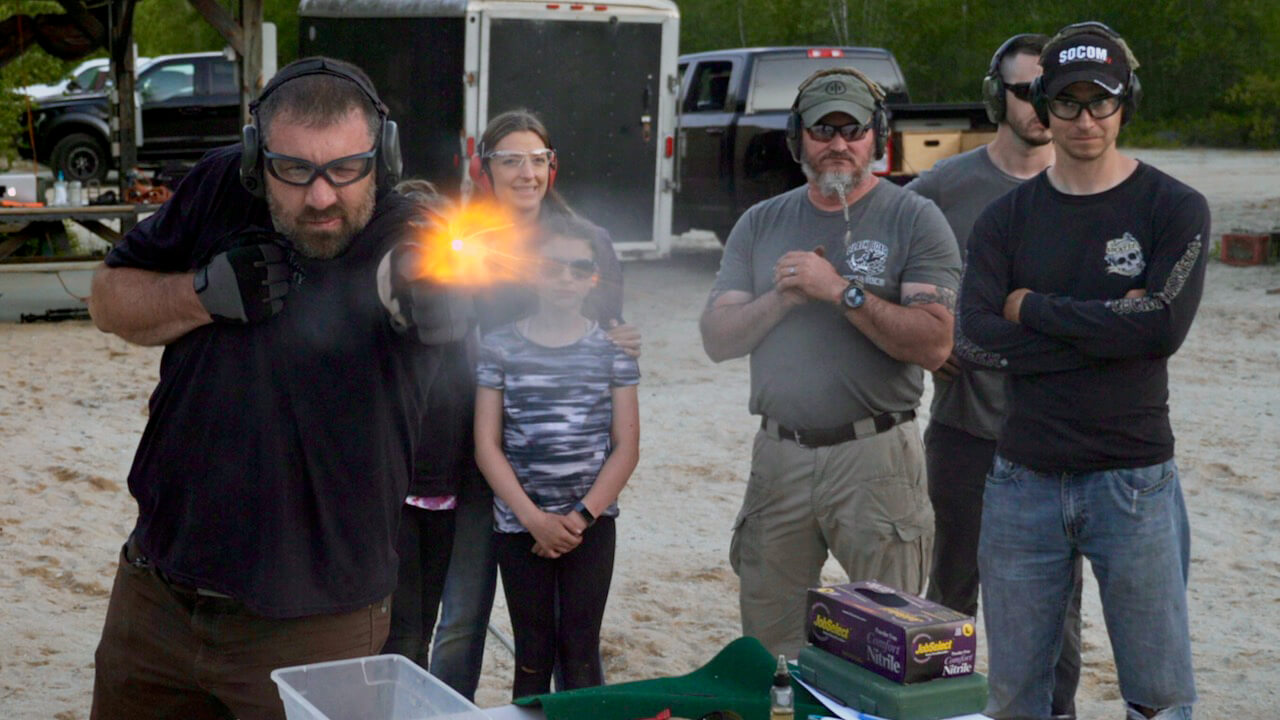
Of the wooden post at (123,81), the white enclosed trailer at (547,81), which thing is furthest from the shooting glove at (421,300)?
the wooden post at (123,81)

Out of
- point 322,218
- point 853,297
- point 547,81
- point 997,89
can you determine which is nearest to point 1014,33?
point 547,81

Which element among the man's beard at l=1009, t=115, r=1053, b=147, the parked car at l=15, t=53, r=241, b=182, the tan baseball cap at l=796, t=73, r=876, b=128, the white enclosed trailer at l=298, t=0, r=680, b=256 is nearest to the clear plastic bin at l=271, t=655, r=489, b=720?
the tan baseball cap at l=796, t=73, r=876, b=128

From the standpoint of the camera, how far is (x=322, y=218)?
2.64m

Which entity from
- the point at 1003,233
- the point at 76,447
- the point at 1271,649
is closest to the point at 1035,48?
the point at 1003,233

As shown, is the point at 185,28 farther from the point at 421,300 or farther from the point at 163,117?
the point at 421,300

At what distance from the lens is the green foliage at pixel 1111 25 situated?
33.3 m

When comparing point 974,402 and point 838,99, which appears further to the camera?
point 974,402

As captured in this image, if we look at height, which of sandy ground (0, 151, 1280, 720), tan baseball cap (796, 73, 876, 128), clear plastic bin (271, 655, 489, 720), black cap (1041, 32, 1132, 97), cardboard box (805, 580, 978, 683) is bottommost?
sandy ground (0, 151, 1280, 720)

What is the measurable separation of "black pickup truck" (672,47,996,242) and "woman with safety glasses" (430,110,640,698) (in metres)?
8.74

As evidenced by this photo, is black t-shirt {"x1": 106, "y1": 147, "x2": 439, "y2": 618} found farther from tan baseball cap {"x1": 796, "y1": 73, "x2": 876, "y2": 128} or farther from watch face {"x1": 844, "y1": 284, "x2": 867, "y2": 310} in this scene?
tan baseball cap {"x1": 796, "y1": 73, "x2": 876, "y2": 128}

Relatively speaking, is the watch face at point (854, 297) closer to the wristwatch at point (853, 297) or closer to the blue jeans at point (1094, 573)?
the wristwatch at point (853, 297)

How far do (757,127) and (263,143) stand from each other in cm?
1144

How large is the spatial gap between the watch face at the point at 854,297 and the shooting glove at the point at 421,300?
61.8 inches

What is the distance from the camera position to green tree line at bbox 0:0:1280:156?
3344 centimetres
